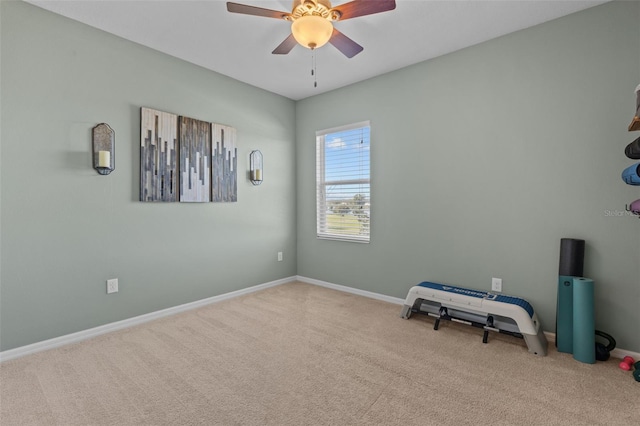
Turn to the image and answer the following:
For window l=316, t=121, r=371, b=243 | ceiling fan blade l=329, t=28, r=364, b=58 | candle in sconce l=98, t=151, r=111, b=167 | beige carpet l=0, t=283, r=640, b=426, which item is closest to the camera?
beige carpet l=0, t=283, r=640, b=426

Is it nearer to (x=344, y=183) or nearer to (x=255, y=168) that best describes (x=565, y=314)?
(x=344, y=183)

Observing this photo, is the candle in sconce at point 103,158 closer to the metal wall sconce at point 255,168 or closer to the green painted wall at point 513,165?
the metal wall sconce at point 255,168

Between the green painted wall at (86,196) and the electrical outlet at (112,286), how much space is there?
4 cm

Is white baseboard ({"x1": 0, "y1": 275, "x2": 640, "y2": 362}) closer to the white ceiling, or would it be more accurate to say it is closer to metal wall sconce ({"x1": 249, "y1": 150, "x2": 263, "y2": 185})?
metal wall sconce ({"x1": 249, "y1": 150, "x2": 263, "y2": 185})

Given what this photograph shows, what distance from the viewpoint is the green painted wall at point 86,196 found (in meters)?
2.31

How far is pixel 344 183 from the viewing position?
13.3ft

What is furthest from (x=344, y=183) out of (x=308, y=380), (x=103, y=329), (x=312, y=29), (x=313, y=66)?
(x=103, y=329)

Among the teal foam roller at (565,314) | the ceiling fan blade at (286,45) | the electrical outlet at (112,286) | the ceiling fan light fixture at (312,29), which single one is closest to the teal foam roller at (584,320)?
the teal foam roller at (565,314)

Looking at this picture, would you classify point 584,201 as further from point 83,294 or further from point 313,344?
point 83,294

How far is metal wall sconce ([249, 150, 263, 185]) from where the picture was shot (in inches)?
155

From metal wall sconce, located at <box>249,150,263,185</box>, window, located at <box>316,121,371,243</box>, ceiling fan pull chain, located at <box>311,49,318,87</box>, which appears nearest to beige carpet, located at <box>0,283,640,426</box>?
window, located at <box>316,121,371,243</box>

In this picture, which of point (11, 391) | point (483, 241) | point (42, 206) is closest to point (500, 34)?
point (483, 241)

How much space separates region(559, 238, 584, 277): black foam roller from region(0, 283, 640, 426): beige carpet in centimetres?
64

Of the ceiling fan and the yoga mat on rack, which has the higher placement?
the ceiling fan
